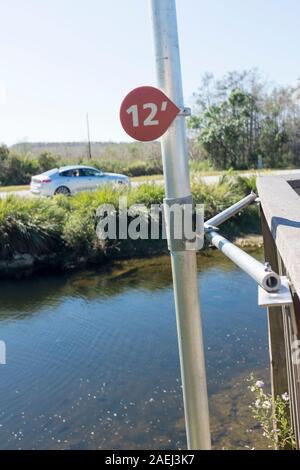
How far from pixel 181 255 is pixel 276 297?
0.50 m

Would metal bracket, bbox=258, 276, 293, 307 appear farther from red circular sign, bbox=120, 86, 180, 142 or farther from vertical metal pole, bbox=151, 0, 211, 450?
red circular sign, bbox=120, 86, 180, 142

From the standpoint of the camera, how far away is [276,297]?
1145 millimetres

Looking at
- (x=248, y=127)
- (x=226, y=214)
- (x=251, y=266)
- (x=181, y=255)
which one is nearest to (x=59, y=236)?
(x=226, y=214)

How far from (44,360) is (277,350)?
12.8ft

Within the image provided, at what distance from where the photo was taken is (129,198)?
1187cm

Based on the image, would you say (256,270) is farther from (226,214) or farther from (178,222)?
(226,214)

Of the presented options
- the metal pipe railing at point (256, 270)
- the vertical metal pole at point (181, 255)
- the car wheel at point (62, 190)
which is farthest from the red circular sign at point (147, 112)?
the car wheel at point (62, 190)

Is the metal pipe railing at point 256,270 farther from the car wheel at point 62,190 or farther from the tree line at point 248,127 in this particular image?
the tree line at point 248,127

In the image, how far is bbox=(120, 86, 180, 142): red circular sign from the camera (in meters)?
1.49

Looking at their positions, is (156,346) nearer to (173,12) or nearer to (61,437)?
(61,437)

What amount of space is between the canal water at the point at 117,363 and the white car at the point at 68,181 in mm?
6965

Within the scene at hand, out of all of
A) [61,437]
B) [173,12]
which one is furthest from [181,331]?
[61,437]

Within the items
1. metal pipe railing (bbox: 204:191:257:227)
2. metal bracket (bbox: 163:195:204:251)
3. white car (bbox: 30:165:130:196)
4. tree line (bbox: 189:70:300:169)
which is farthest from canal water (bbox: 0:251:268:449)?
tree line (bbox: 189:70:300:169)

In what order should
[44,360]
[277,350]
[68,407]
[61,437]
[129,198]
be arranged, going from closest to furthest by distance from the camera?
[277,350], [61,437], [68,407], [44,360], [129,198]
